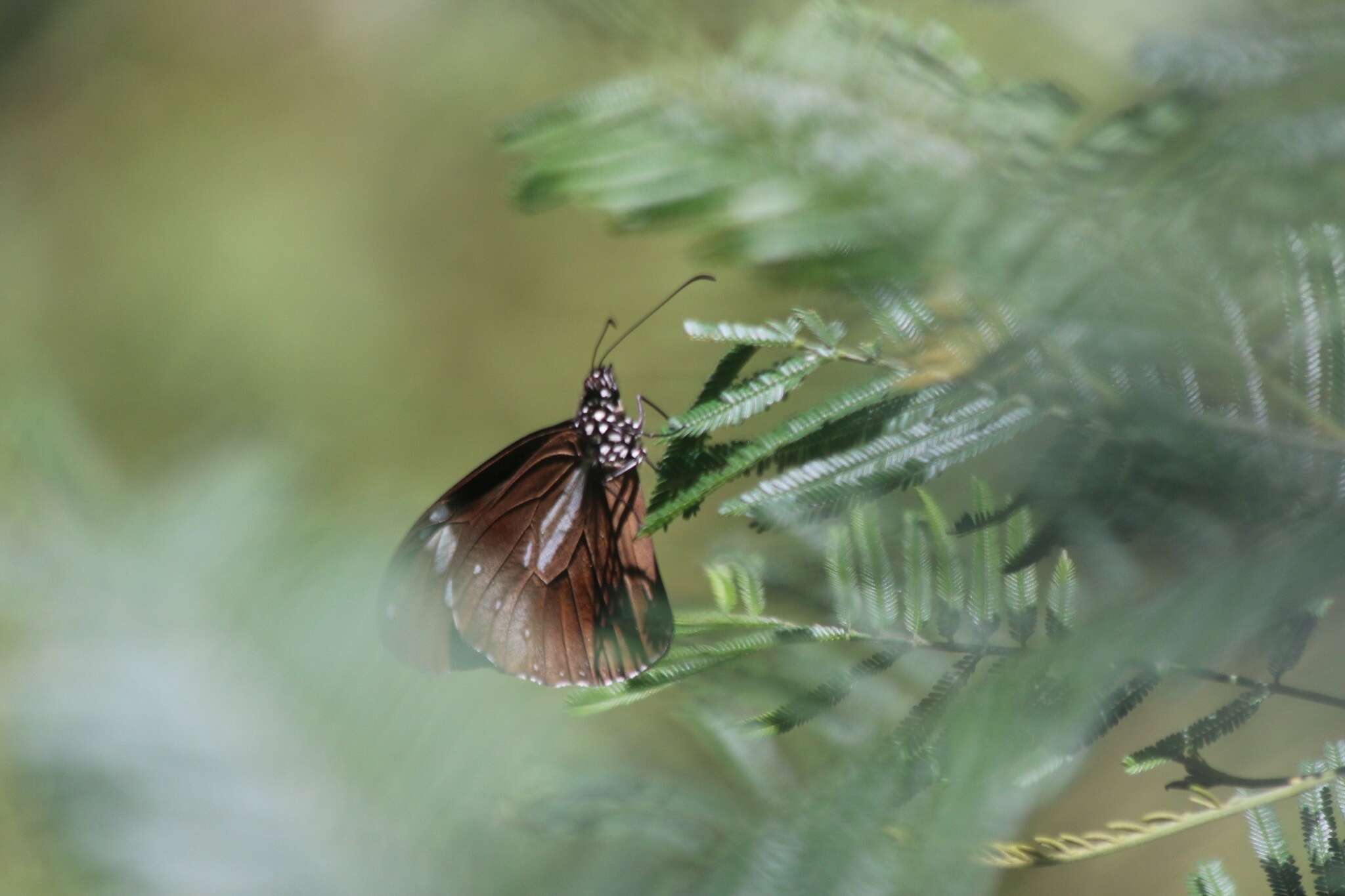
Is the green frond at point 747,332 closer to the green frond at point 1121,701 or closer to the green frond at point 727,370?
the green frond at point 727,370

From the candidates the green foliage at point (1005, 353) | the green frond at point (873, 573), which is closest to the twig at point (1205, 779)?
the green foliage at point (1005, 353)

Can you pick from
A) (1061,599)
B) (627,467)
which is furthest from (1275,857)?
(627,467)

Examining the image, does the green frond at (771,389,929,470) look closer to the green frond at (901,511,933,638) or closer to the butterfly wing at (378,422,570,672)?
the green frond at (901,511,933,638)

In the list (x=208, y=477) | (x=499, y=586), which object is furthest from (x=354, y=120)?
(x=208, y=477)

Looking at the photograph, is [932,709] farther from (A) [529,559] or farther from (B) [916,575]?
(A) [529,559]

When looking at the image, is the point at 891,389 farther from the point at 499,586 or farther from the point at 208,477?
the point at 499,586
